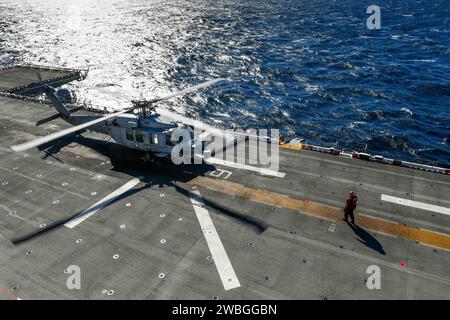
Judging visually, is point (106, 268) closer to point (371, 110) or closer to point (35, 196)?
point (35, 196)

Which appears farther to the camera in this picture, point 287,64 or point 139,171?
point 287,64

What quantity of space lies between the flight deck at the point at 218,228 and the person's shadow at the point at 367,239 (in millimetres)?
66

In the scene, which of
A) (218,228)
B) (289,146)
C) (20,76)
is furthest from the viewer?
(20,76)

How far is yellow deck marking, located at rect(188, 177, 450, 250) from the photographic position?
21812 mm

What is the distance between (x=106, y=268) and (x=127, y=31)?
113 metres

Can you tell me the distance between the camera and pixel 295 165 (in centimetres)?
3050

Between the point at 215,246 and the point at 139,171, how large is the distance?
38.6ft

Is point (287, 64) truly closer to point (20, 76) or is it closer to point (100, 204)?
point (20, 76)

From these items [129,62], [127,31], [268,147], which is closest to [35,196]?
[268,147]

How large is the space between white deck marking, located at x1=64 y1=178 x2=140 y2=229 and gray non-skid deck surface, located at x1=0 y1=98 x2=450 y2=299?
478 mm

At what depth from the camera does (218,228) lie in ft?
75.0
